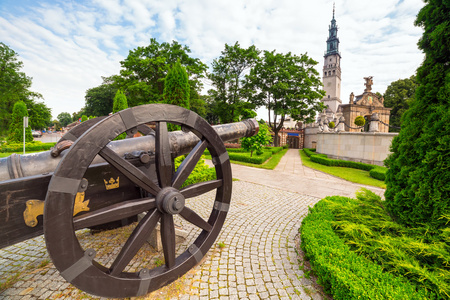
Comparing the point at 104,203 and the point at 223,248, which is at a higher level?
the point at 104,203

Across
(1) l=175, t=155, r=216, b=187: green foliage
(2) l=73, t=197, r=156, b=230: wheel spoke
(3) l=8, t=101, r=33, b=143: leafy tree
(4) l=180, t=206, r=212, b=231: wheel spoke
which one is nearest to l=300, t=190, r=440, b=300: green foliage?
(4) l=180, t=206, r=212, b=231: wheel spoke

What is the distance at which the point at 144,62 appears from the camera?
27453 millimetres

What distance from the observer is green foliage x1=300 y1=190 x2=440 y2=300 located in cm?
224

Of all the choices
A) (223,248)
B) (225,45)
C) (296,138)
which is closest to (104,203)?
(223,248)

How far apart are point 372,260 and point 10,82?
161 feet

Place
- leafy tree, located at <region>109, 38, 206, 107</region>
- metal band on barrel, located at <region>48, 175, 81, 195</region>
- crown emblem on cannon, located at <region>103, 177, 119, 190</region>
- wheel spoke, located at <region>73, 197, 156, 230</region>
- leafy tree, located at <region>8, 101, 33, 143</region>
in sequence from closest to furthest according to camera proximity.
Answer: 1. metal band on barrel, located at <region>48, 175, 81, 195</region>
2. wheel spoke, located at <region>73, 197, 156, 230</region>
3. crown emblem on cannon, located at <region>103, 177, 119, 190</region>
4. leafy tree, located at <region>8, 101, 33, 143</region>
5. leafy tree, located at <region>109, 38, 206, 107</region>

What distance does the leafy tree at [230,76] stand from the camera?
29.7m

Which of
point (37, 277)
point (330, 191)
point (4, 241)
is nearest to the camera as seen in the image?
point (4, 241)

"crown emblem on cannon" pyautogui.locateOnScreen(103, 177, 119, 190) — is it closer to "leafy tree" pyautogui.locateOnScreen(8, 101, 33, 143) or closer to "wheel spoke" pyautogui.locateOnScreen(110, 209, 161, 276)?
"wheel spoke" pyautogui.locateOnScreen(110, 209, 161, 276)

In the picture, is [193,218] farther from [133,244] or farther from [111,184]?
[111,184]

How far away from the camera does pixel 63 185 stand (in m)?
1.76

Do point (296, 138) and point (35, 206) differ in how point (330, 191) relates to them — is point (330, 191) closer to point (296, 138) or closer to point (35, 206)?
point (35, 206)

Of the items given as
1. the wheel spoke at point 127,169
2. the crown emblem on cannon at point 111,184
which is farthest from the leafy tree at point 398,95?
the crown emblem on cannon at point 111,184

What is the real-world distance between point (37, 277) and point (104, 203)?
1.70 meters
